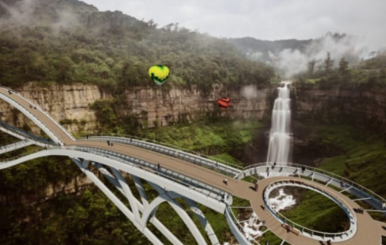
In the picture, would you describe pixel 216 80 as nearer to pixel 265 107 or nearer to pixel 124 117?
pixel 265 107

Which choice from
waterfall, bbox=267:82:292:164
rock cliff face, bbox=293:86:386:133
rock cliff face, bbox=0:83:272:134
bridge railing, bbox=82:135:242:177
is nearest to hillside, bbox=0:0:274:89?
rock cliff face, bbox=0:83:272:134

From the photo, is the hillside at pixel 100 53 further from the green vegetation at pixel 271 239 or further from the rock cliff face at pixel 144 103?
the green vegetation at pixel 271 239

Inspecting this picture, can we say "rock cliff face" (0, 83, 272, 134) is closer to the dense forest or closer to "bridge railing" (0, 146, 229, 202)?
the dense forest

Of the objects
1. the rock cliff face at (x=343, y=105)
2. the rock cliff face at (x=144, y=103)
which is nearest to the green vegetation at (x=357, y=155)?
the rock cliff face at (x=343, y=105)

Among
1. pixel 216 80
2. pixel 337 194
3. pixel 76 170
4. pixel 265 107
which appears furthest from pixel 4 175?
pixel 265 107

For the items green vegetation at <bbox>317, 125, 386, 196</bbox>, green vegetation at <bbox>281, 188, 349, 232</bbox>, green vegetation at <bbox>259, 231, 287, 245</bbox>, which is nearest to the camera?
green vegetation at <bbox>281, 188, 349, 232</bbox>
